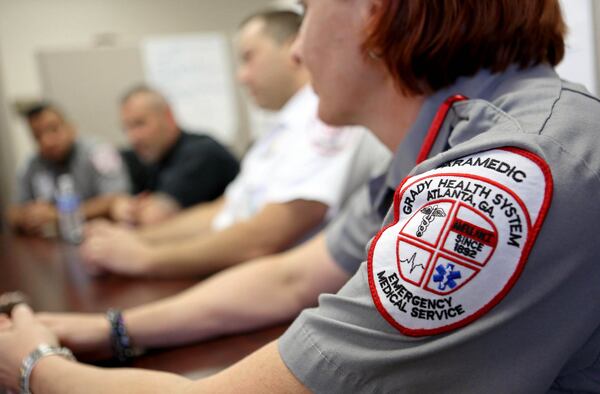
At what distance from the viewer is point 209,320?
0.97 m

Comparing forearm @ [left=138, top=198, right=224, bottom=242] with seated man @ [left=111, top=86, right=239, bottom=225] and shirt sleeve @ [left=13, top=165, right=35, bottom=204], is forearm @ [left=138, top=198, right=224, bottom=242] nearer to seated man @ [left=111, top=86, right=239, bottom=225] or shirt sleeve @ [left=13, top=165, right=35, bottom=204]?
seated man @ [left=111, top=86, right=239, bottom=225]

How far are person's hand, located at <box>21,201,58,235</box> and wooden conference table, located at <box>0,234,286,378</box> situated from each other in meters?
0.17

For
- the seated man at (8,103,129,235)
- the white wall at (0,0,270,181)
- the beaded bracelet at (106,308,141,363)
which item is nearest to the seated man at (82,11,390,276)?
the beaded bracelet at (106,308,141,363)

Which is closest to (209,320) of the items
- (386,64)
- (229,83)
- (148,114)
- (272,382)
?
(272,382)

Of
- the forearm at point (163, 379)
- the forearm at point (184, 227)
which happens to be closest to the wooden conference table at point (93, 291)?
the forearm at point (163, 379)

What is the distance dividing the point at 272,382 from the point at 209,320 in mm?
425

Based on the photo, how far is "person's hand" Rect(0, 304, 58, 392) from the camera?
82cm

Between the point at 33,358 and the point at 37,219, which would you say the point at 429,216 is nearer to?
the point at 33,358

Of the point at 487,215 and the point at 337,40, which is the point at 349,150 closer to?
the point at 337,40

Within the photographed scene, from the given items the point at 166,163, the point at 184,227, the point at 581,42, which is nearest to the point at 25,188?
the point at 166,163

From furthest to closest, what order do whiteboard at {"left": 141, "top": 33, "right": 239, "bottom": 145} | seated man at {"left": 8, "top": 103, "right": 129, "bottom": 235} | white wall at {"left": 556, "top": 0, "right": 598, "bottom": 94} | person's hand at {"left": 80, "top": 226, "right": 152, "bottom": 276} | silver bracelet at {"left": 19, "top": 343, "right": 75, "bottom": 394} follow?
whiteboard at {"left": 141, "top": 33, "right": 239, "bottom": 145}, seated man at {"left": 8, "top": 103, "right": 129, "bottom": 235}, person's hand at {"left": 80, "top": 226, "right": 152, "bottom": 276}, white wall at {"left": 556, "top": 0, "right": 598, "bottom": 94}, silver bracelet at {"left": 19, "top": 343, "right": 75, "bottom": 394}

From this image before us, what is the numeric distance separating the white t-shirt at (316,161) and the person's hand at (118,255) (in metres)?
0.33

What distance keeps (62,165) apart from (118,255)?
2.15 meters

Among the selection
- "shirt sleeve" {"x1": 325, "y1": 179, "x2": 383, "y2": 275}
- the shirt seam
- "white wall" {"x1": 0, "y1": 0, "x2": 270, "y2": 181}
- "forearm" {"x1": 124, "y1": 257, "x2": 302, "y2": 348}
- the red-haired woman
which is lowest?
"forearm" {"x1": 124, "y1": 257, "x2": 302, "y2": 348}
